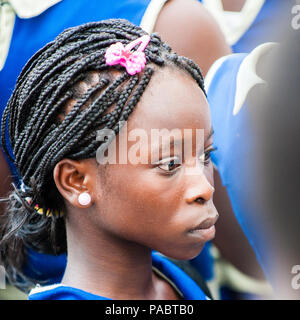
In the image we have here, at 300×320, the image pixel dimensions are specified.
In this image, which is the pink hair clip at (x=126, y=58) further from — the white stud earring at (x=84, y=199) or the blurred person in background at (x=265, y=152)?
the blurred person in background at (x=265, y=152)

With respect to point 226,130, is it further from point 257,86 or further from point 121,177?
point 121,177

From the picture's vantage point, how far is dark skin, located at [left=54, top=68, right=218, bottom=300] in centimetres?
84

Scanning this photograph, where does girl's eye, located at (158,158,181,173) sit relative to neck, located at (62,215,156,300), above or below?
above

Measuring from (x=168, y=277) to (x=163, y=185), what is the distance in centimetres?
38

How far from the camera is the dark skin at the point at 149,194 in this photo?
0.84m

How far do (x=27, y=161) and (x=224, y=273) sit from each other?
0.72 meters

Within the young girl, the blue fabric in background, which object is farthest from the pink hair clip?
the blue fabric in background

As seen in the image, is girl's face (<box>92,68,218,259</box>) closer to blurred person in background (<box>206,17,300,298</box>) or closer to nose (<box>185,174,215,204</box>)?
nose (<box>185,174,215,204</box>)

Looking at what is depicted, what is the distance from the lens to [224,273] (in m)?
1.35

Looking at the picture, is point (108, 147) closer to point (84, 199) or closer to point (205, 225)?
point (84, 199)
